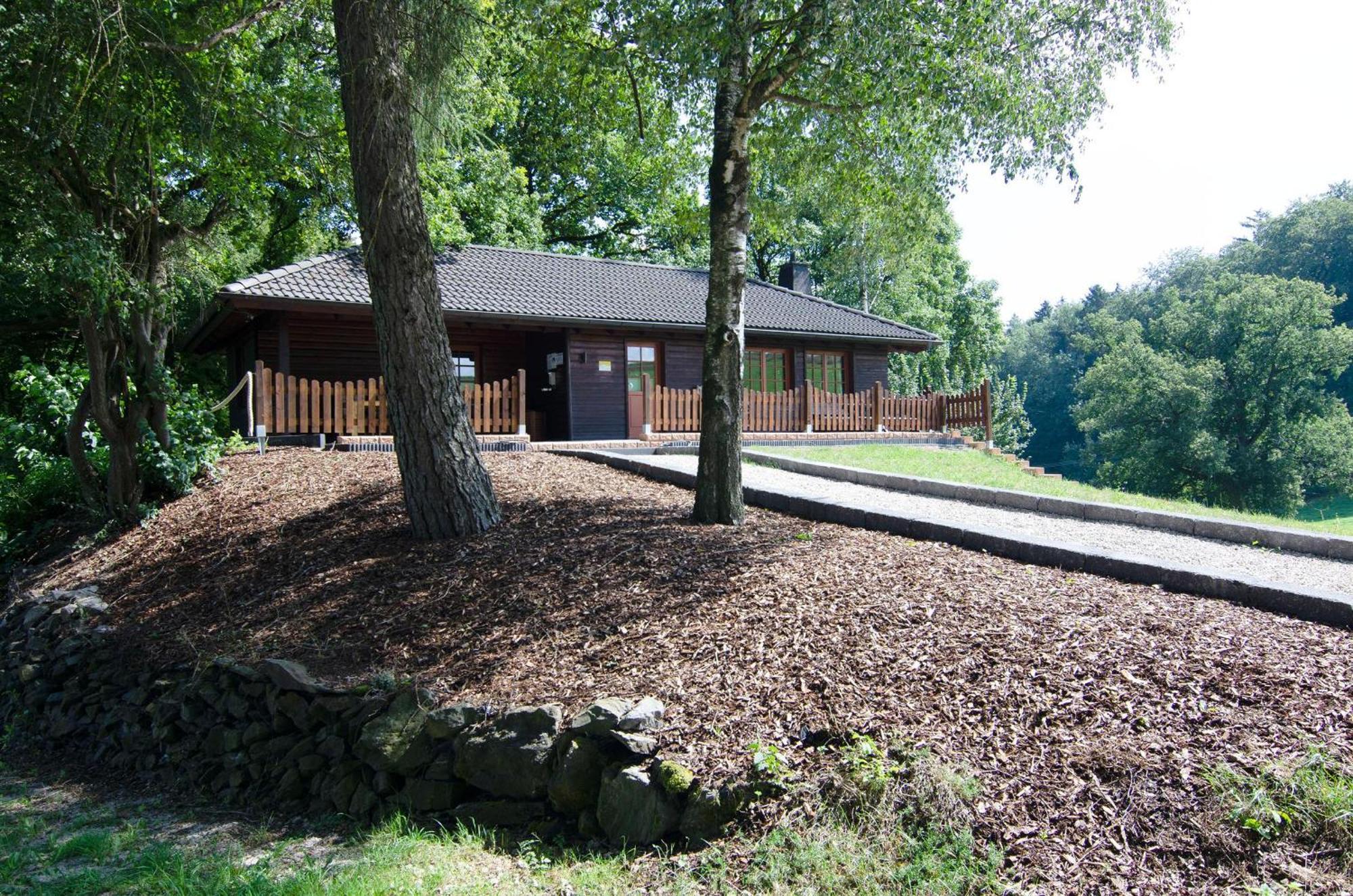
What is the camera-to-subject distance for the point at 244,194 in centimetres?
1197

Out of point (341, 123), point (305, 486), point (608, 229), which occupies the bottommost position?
point (305, 486)

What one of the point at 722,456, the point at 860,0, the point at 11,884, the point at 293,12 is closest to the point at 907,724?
the point at 722,456

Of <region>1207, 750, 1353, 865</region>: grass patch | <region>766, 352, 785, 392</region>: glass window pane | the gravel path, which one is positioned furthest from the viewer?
<region>766, 352, 785, 392</region>: glass window pane

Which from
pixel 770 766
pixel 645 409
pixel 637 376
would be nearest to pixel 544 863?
pixel 770 766

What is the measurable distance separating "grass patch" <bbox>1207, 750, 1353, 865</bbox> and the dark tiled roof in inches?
576

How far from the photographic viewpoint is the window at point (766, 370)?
23078mm

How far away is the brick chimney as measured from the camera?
1126 inches

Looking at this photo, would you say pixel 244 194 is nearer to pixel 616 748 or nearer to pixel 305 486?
pixel 305 486

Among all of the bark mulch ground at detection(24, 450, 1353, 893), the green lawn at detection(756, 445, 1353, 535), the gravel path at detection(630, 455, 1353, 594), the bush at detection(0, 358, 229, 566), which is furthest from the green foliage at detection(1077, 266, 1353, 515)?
the bush at detection(0, 358, 229, 566)

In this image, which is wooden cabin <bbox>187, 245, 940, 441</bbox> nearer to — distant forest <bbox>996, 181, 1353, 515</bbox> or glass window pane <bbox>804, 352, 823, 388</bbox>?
glass window pane <bbox>804, 352, 823, 388</bbox>

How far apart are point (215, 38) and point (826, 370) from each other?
60.7 ft

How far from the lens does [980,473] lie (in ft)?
50.3

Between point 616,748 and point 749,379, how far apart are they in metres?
19.2

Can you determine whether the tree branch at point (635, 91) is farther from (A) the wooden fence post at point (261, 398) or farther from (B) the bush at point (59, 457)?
(A) the wooden fence post at point (261, 398)
